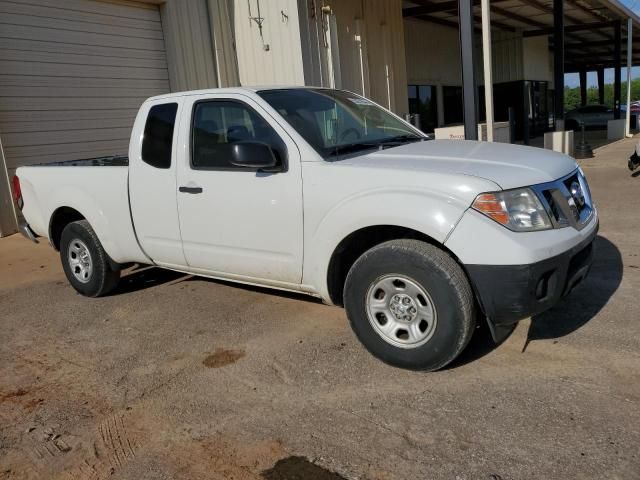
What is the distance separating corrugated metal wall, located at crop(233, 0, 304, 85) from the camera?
10000 mm

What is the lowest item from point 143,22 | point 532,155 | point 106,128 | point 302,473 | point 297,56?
point 302,473

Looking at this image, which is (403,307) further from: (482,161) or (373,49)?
(373,49)

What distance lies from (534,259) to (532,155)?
1.01 m

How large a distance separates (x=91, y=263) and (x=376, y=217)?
3.23 m

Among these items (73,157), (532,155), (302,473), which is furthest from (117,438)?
(73,157)

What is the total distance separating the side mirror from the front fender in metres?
0.53

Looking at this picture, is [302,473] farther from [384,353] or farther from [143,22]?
[143,22]

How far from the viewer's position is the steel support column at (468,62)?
30.4 ft

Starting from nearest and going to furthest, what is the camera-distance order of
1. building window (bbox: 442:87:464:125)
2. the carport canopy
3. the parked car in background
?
the carport canopy
building window (bbox: 442:87:464:125)
the parked car in background

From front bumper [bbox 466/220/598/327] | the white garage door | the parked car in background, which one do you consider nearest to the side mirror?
front bumper [bbox 466/220/598/327]

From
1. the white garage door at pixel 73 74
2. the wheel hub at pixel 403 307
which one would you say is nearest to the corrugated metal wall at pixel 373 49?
the white garage door at pixel 73 74

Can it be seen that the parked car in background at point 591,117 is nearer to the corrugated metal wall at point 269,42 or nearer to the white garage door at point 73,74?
the corrugated metal wall at point 269,42

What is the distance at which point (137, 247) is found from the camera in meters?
5.12

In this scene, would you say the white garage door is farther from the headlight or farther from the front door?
the headlight
